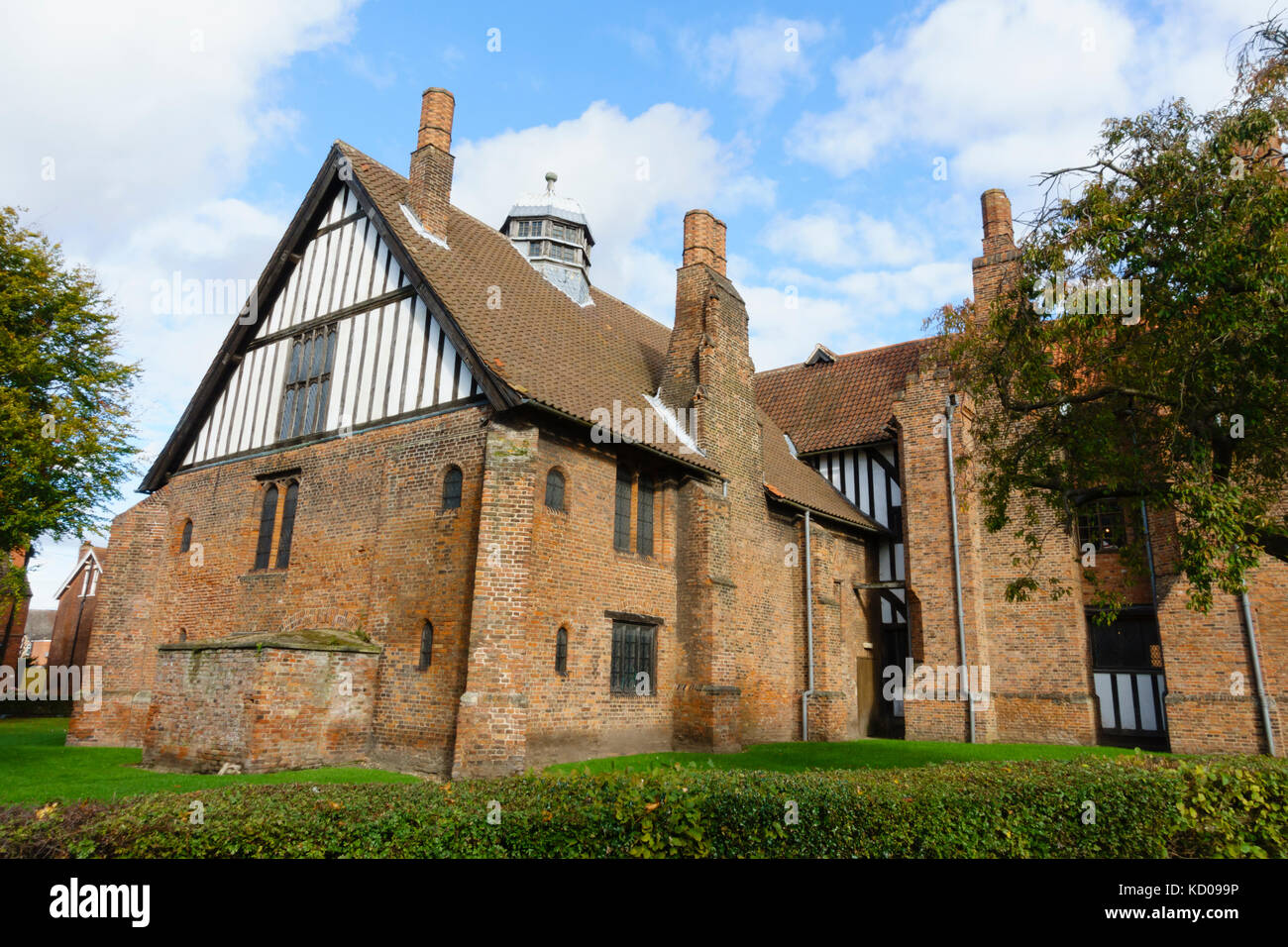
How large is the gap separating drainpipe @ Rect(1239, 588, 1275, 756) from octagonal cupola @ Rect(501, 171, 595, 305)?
1854cm

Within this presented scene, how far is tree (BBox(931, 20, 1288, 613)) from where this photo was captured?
29.9 feet

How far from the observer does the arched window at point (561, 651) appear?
1415cm

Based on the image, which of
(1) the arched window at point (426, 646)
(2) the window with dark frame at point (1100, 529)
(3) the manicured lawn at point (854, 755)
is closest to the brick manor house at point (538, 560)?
(1) the arched window at point (426, 646)

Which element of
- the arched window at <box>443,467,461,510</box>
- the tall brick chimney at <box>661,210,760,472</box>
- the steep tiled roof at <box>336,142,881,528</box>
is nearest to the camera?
the arched window at <box>443,467,461,510</box>

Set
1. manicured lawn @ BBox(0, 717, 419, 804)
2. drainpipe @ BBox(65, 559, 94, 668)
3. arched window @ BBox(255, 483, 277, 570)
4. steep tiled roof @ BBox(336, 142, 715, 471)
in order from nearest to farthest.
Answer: manicured lawn @ BBox(0, 717, 419, 804)
steep tiled roof @ BBox(336, 142, 715, 471)
arched window @ BBox(255, 483, 277, 570)
drainpipe @ BBox(65, 559, 94, 668)

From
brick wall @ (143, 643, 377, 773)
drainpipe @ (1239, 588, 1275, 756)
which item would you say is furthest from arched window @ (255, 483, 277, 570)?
drainpipe @ (1239, 588, 1275, 756)

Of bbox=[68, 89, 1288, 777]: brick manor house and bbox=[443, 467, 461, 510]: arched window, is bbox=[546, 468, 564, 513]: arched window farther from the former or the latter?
bbox=[443, 467, 461, 510]: arched window

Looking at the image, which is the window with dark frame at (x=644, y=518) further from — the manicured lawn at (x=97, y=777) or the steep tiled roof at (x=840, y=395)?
the steep tiled roof at (x=840, y=395)

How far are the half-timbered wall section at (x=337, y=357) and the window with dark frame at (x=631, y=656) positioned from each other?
5273 millimetres

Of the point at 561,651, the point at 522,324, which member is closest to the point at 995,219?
the point at 522,324

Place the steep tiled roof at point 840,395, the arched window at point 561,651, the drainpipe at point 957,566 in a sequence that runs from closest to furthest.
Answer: the arched window at point 561,651, the drainpipe at point 957,566, the steep tiled roof at point 840,395

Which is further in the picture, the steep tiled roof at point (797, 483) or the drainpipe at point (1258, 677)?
the steep tiled roof at point (797, 483)

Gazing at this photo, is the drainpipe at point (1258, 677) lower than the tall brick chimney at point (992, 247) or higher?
lower

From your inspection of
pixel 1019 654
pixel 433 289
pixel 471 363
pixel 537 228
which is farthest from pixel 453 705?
pixel 537 228
